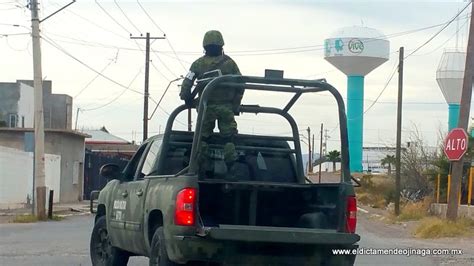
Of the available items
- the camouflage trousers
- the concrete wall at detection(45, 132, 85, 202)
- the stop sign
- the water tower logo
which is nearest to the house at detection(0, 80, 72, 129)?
the concrete wall at detection(45, 132, 85, 202)

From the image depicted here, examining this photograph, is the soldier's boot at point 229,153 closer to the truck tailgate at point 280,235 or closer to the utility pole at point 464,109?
the truck tailgate at point 280,235

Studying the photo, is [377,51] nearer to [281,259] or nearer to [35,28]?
[35,28]

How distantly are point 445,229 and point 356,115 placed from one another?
56.8 metres

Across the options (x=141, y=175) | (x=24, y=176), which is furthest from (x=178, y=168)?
(x=24, y=176)

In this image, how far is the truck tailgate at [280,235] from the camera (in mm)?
7711

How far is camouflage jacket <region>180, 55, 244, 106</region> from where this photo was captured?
877cm

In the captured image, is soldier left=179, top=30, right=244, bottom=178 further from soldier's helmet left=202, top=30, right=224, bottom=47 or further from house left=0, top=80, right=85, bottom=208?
house left=0, top=80, right=85, bottom=208

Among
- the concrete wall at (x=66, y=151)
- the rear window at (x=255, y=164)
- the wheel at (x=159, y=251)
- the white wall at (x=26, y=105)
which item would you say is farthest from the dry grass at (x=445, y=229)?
the white wall at (x=26, y=105)

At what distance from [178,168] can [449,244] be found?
11363 mm

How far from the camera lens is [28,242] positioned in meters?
17.3

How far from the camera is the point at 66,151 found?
4422 centimetres

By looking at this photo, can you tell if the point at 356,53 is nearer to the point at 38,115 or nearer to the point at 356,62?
the point at 356,62

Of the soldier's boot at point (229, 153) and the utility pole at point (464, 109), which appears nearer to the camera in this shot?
the soldier's boot at point (229, 153)

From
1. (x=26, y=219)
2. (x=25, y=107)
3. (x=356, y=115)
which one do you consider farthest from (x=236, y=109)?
(x=356, y=115)
